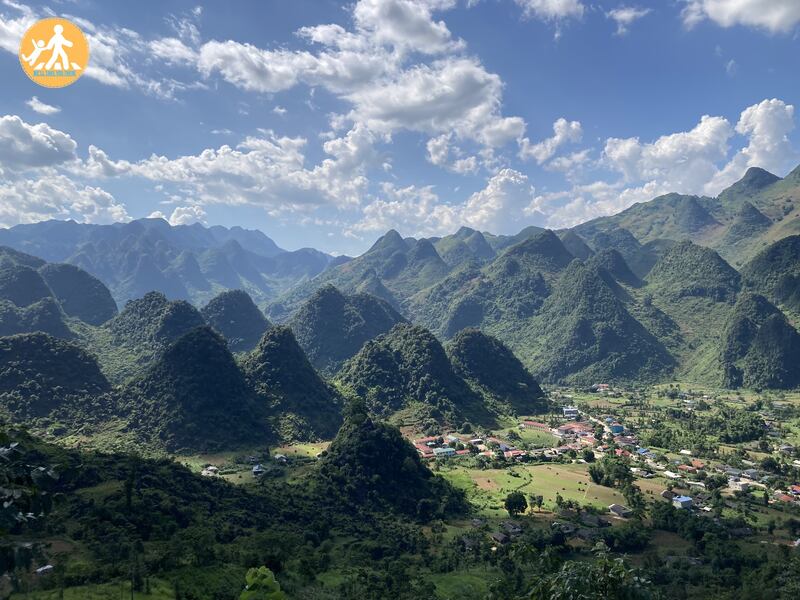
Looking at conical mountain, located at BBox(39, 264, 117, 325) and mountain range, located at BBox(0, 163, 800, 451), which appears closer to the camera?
mountain range, located at BBox(0, 163, 800, 451)

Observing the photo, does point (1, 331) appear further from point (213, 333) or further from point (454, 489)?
point (454, 489)

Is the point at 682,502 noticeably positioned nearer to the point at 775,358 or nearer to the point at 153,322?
the point at 775,358

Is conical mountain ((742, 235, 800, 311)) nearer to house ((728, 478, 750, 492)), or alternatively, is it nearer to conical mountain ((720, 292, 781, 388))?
conical mountain ((720, 292, 781, 388))

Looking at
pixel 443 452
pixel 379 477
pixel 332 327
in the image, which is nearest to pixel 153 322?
pixel 332 327

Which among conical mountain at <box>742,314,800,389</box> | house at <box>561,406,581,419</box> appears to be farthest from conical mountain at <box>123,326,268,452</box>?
→ conical mountain at <box>742,314,800,389</box>

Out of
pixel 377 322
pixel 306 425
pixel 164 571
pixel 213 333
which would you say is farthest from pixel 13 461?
pixel 377 322
